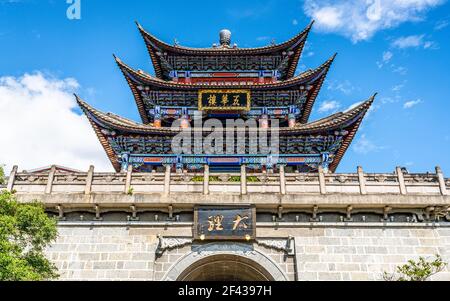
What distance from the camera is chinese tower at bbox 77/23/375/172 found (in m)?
18.6

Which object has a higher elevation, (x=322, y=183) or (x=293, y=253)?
(x=322, y=183)

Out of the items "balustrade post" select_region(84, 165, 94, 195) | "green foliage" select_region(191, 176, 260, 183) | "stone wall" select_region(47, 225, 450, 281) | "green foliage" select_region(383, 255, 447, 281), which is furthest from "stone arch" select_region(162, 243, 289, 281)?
"balustrade post" select_region(84, 165, 94, 195)

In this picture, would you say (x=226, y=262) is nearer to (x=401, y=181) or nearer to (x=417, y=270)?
(x=417, y=270)

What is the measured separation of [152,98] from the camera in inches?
808

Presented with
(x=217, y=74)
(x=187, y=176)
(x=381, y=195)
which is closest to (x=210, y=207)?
(x=187, y=176)

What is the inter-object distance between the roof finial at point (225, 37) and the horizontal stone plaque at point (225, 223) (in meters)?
13.0

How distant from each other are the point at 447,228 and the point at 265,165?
7.74 metres

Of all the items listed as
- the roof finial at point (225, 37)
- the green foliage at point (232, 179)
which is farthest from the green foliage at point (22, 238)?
the roof finial at point (225, 37)

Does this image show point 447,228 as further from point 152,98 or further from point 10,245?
point 152,98

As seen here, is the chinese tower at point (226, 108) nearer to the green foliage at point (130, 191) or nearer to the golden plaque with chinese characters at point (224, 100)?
the golden plaque with chinese characters at point (224, 100)

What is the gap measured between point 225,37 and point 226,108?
18.1ft

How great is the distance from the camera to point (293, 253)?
1270cm

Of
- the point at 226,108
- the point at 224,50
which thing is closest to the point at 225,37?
the point at 224,50

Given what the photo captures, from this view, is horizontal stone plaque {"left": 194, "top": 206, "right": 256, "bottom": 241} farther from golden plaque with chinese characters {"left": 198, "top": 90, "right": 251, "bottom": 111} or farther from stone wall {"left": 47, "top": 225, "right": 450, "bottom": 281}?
golden plaque with chinese characters {"left": 198, "top": 90, "right": 251, "bottom": 111}
